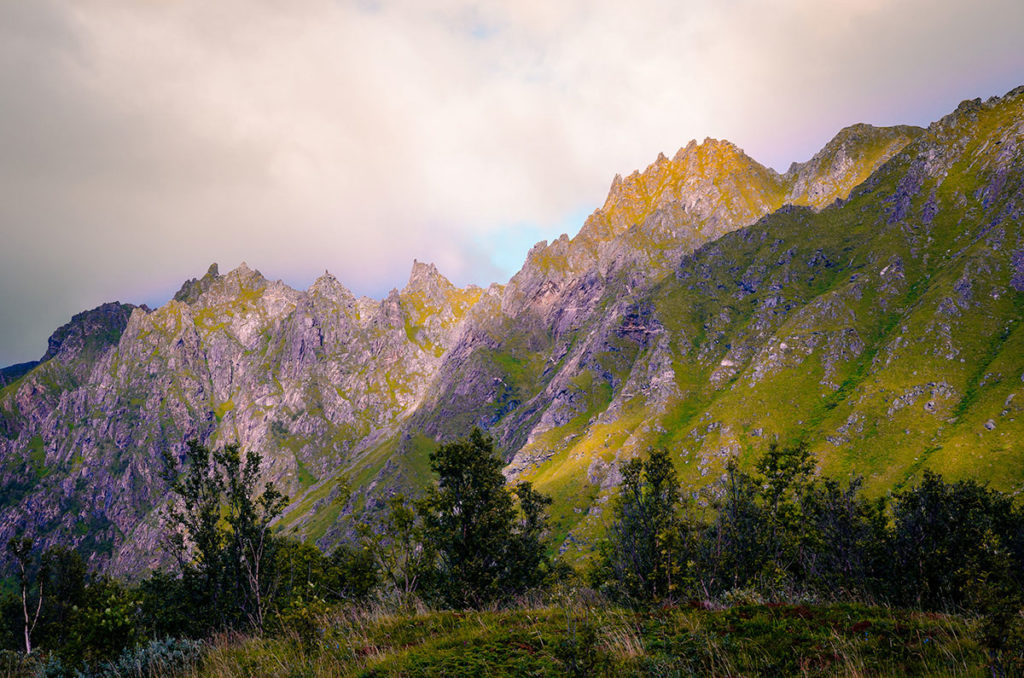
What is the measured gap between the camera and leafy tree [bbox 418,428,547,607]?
3244 cm

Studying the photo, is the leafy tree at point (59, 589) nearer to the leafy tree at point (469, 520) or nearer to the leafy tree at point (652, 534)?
the leafy tree at point (469, 520)

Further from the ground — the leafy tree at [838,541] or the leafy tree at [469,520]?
the leafy tree at [469,520]

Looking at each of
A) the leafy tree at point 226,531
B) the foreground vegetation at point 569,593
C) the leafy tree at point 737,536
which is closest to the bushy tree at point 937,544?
the foreground vegetation at point 569,593

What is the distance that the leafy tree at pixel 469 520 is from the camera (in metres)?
32.4

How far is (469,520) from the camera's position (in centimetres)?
3391

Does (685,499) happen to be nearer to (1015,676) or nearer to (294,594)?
(1015,676)

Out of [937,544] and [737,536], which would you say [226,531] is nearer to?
[737,536]

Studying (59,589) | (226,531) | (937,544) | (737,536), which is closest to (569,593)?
(737,536)

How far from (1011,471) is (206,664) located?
215 m

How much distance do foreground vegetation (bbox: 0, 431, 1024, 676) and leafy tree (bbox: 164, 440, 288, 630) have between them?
13cm

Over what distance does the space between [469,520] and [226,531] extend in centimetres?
1563

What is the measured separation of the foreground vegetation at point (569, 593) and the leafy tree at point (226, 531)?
0.42 feet

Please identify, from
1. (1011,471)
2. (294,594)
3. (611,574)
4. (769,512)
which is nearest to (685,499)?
(769,512)

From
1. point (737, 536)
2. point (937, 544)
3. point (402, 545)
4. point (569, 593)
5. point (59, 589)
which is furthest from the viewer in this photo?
point (59, 589)
